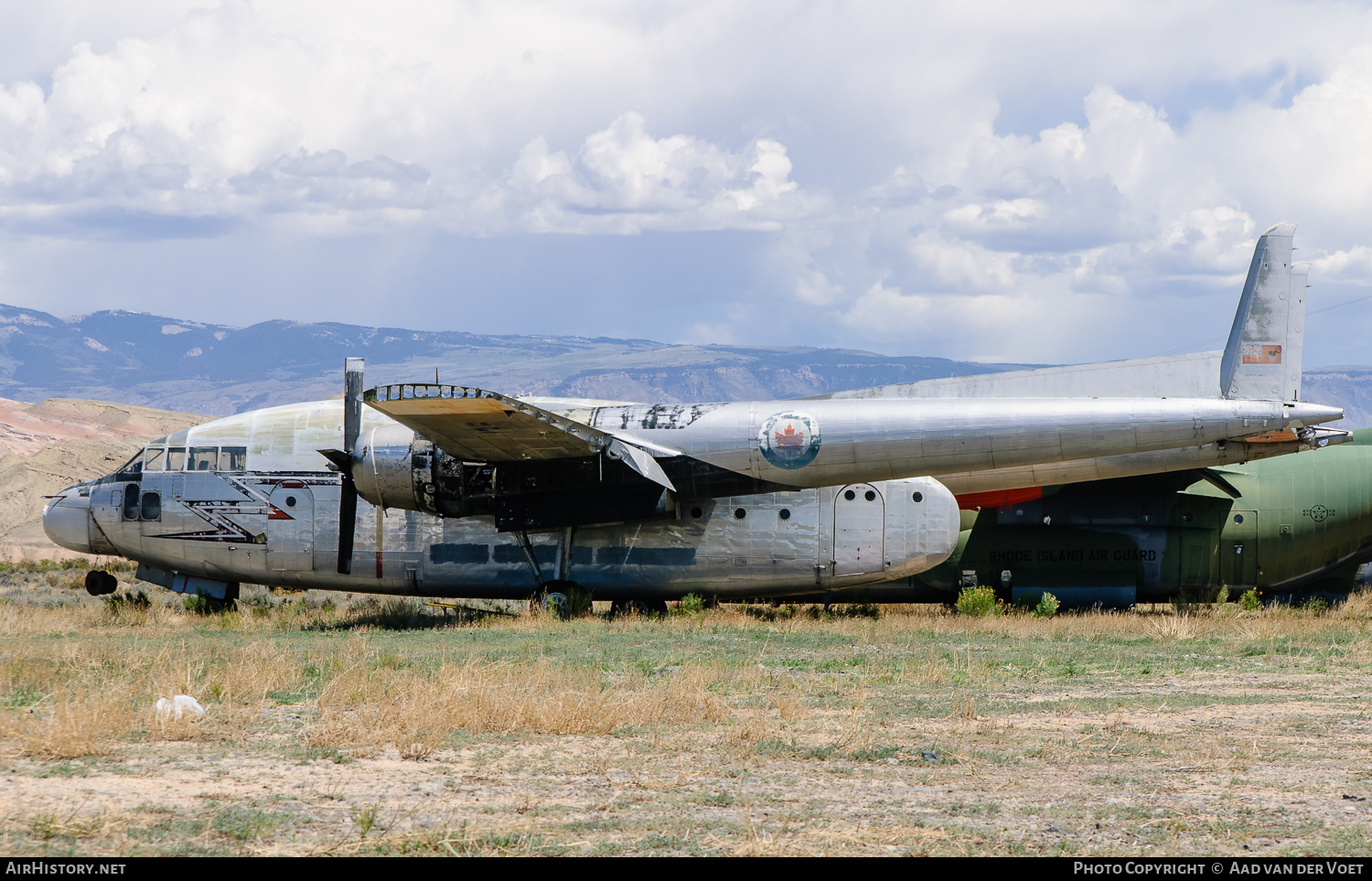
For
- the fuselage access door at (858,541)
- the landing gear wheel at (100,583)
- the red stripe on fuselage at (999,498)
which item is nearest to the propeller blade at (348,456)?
the landing gear wheel at (100,583)

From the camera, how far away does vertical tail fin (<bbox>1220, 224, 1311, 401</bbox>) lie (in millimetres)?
21453

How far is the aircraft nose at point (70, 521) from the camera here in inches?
913

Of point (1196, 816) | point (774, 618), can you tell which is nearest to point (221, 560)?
point (774, 618)

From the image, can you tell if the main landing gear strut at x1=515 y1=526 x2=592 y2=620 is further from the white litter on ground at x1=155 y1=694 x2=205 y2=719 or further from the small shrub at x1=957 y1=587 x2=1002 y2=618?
the white litter on ground at x1=155 y1=694 x2=205 y2=719

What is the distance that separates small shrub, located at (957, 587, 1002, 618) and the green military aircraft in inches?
36.3

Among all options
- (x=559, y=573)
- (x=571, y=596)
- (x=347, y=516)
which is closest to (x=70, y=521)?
(x=347, y=516)

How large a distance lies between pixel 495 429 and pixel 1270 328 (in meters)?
14.2

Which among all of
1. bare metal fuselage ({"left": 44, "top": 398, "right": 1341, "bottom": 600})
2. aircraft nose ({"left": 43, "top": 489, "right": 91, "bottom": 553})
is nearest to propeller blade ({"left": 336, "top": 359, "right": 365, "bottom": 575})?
bare metal fuselage ({"left": 44, "top": 398, "right": 1341, "bottom": 600})

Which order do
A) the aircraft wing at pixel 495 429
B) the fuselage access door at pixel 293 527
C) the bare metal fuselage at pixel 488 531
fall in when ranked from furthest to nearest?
the fuselage access door at pixel 293 527 → the bare metal fuselage at pixel 488 531 → the aircraft wing at pixel 495 429

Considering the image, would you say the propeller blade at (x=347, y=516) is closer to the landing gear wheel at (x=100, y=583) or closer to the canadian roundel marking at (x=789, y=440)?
the landing gear wheel at (x=100, y=583)

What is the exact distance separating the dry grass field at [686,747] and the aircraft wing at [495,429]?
379 cm

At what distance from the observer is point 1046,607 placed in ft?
75.3

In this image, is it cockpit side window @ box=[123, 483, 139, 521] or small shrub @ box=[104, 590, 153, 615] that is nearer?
small shrub @ box=[104, 590, 153, 615]

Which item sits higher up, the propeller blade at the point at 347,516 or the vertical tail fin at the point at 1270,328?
the vertical tail fin at the point at 1270,328
